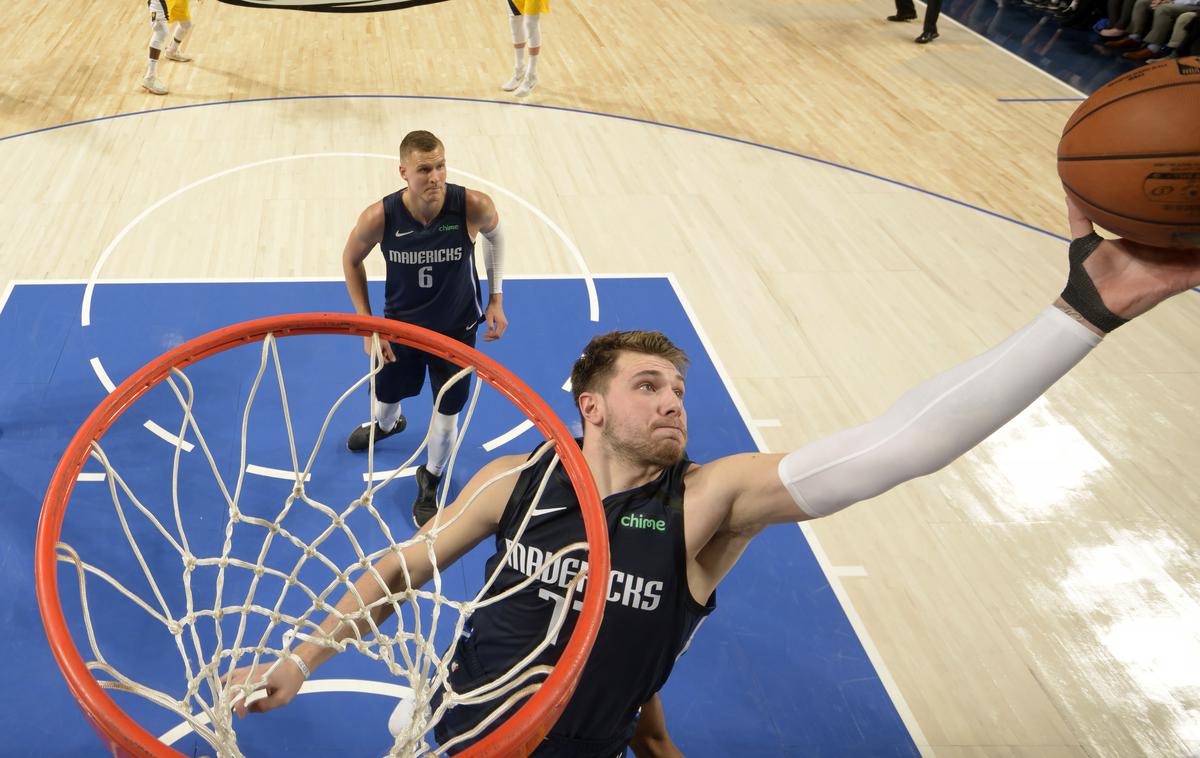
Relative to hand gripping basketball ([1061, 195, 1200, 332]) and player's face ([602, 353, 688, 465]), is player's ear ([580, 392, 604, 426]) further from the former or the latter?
hand gripping basketball ([1061, 195, 1200, 332])

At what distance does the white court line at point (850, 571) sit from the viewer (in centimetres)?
474

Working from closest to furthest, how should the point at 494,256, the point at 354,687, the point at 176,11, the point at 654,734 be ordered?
the point at 654,734
the point at 354,687
the point at 494,256
the point at 176,11

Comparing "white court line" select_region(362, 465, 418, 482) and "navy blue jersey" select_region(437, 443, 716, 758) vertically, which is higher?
"navy blue jersey" select_region(437, 443, 716, 758)

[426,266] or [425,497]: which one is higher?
[426,266]

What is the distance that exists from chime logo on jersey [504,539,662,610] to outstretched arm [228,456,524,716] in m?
0.16

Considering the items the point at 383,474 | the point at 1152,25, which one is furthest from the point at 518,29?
the point at 1152,25

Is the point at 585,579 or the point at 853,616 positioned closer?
the point at 585,579

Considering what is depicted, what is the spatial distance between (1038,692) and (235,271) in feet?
18.3

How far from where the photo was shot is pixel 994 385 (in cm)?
190

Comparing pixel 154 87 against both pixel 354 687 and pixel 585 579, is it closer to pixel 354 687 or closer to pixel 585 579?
pixel 354 687

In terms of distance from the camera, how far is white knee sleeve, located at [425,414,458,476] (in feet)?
15.6

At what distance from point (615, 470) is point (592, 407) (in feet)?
0.68

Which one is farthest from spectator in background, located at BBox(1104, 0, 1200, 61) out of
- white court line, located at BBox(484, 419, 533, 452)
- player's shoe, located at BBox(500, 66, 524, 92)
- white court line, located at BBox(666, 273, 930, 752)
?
white court line, located at BBox(484, 419, 533, 452)

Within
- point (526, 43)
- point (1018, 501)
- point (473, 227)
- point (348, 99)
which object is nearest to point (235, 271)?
point (473, 227)
